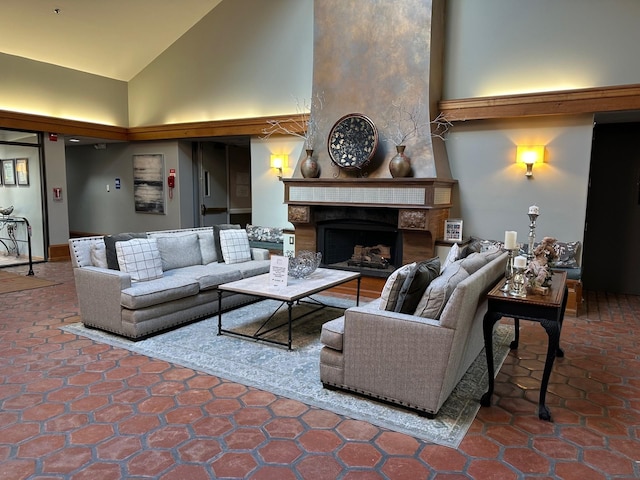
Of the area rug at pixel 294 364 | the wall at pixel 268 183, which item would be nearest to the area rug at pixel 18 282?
the area rug at pixel 294 364

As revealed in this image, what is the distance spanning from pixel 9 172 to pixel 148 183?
2.24m

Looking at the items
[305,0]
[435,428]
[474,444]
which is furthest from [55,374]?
[305,0]

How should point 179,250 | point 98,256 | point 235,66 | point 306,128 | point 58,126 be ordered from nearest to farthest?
point 98,256, point 179,250, point 306,128, point 235,66, point 58,126

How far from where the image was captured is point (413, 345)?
2.54m

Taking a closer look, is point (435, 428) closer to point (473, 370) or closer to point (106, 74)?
point (473, 370)

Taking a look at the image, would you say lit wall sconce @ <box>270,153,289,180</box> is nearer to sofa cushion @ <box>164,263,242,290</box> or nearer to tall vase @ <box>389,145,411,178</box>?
tall vase @ <box>389,145,411,178</box>

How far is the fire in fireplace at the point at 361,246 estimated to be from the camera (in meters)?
5.63

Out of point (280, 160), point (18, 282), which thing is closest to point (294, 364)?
point (280, 160)

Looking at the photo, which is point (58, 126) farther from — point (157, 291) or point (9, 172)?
point (157, 291)

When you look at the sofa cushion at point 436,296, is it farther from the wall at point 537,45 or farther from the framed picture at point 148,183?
the framed picture at point 148,183

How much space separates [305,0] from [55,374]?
5777mm

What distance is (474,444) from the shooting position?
2.35 meters

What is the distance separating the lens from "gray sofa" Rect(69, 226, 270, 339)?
12.3ft

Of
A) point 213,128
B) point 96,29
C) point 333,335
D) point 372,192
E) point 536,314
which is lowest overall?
point 333,335
